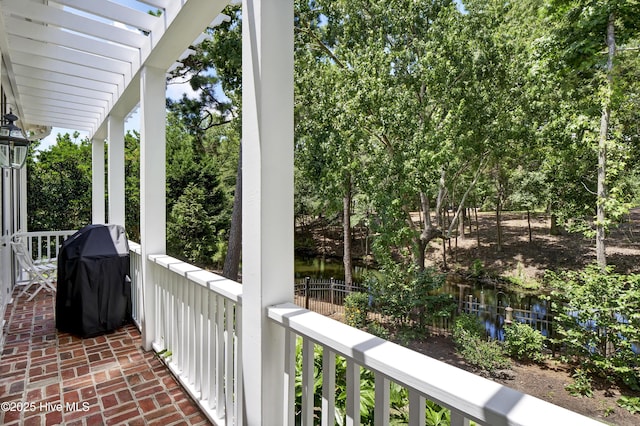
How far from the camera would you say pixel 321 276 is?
15508mm

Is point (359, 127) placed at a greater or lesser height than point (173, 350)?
greater

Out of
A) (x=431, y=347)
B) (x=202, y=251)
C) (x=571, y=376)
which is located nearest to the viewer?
(x=571, y=376)

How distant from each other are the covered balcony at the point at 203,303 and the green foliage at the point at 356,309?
23.2 feet

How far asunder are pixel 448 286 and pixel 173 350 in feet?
40.7

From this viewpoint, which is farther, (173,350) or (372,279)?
(372,279)

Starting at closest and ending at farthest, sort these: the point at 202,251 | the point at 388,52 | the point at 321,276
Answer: the point at 388,52 < the point at 202,251 < the point at 321,276

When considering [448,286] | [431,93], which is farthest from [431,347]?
[431,93]

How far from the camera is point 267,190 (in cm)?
143

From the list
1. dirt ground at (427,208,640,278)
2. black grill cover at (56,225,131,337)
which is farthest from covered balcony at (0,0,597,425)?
dirt ground at (427,208,640,278)

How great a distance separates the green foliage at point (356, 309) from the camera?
9711 millimetres

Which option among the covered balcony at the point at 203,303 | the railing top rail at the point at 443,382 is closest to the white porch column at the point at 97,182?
the covered balcony at the point at 203,303

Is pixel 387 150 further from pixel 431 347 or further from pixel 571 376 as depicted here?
pixel 571 376

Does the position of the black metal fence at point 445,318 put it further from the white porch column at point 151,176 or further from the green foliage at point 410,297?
the white porch column at point 151,176

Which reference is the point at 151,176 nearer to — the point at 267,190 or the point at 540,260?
the point at 267,190
